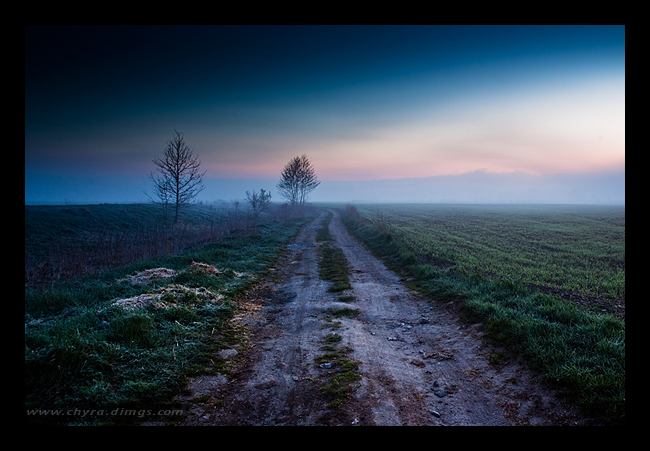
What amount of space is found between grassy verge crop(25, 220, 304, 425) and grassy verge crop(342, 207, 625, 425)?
538 cm

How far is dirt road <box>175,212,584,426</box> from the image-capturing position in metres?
4.07

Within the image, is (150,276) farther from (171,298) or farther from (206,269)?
(171,298)

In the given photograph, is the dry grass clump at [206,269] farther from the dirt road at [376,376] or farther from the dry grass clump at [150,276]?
the dirt road at [376,376]

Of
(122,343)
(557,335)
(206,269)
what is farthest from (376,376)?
(206,269)

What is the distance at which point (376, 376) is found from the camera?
499 centimetres

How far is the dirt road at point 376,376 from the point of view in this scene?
160 inches

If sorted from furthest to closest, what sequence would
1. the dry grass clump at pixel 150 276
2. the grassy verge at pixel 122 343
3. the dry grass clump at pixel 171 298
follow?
the dry grass clump at pixel 150 276 < the dry grass clump at pixel 171 298 < the grassy verge at pixel 122 343

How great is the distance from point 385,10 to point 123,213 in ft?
124

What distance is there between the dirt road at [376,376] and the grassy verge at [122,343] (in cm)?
57

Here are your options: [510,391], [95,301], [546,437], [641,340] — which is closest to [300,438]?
[546,437]

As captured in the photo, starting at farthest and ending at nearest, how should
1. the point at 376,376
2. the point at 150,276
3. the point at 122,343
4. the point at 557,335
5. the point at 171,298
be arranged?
the point at 150,276, the point at 171,298, the point at 557,335, the point at 122,343, the point at 376,376

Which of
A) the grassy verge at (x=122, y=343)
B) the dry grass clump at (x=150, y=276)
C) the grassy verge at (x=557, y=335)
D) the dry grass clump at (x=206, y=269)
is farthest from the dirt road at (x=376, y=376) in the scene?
the dry grass clump at (x=150, y=276)

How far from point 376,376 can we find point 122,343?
15.1 feet

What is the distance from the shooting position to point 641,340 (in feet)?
6.81
